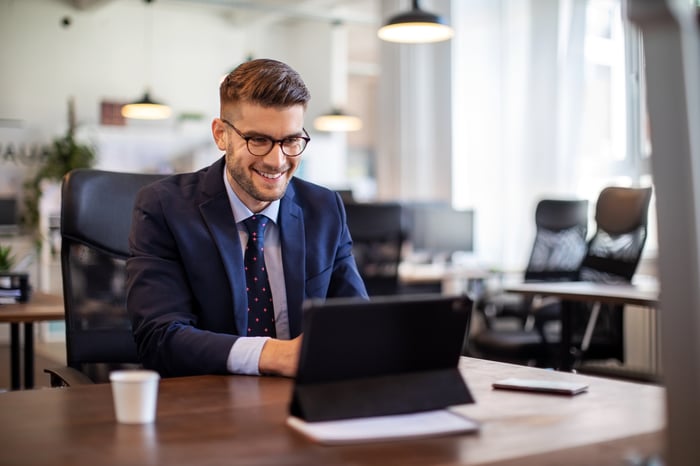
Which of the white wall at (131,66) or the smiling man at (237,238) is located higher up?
the white wall at (131,66)

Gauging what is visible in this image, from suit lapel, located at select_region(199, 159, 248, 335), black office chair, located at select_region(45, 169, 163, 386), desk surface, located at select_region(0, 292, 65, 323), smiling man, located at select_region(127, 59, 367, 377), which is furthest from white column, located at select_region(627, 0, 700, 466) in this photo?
desk surface, located at select_region(0, 292, 65, 323)

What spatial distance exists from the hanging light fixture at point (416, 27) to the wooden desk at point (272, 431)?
468 centimetres

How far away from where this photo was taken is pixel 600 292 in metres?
3.82

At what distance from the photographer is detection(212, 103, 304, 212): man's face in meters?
1.86

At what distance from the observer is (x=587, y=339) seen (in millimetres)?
4531

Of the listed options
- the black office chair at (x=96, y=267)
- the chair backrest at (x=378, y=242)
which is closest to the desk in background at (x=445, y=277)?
the chair backrest at (x=378, y=242)

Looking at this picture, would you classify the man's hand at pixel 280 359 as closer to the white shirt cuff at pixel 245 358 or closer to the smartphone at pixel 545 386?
the white shirt cuff at pixel 245 358

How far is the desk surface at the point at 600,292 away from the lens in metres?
3.57

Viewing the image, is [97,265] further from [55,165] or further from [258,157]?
[55,165]

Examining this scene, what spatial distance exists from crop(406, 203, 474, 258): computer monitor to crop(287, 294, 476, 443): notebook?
20.1 ft

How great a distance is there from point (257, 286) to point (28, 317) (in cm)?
132

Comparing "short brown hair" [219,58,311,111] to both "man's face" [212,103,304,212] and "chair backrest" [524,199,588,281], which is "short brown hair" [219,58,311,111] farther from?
"chair backrest" [524,199,588,281]

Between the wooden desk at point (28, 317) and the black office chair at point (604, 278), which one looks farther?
the black office chair at point (604, 278)

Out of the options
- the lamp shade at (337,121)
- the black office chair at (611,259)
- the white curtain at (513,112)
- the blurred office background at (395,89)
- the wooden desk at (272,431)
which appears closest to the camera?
the wooden desk at (272,431)
